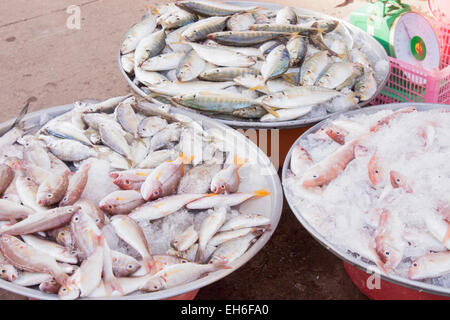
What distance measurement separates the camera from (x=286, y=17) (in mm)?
3174

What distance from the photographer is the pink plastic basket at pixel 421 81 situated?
2.71 m

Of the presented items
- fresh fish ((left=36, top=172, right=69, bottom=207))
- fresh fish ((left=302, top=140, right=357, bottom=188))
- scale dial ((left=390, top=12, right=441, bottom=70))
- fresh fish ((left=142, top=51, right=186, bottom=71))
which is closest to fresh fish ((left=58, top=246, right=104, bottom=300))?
fresh fish ((left=36, top=172, right=69, bottom=207))

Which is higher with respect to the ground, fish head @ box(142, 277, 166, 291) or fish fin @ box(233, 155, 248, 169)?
fish fin @ box(233, 155, 248, 169)

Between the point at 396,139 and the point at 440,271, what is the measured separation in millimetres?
706

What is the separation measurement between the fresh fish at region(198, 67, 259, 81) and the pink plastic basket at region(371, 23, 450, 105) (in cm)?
98

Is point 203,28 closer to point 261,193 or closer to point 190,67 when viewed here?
point 190,67

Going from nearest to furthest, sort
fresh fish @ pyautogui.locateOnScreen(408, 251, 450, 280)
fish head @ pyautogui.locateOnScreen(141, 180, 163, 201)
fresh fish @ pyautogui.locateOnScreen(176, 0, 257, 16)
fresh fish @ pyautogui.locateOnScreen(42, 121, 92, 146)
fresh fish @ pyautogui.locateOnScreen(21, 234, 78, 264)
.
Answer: fresh fish @ pyautogui.locateOnScreen(408, 251, 450, 280) < fresh fish @ pyautogui.locateOnScreen(21, 234, 78, 264) < fish head @ pyautogui.locateOnScreen(141, 180, 163, 201) < fresh fish @ pyautogui.locateOnScreen(42, 121, 92, 146) < fresh fish @ pyautogui.locateOnScreen(176, 0, 257, 16)

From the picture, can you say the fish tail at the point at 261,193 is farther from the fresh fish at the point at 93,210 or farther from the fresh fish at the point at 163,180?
the fresh fish at the point at 93,210

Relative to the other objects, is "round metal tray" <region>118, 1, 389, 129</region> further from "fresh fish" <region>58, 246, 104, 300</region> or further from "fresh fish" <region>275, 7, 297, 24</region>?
"fresh fish" <region>58, 246, 104, 300</region>

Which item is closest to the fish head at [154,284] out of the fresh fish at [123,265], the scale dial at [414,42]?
the fresh fish at [123,265]

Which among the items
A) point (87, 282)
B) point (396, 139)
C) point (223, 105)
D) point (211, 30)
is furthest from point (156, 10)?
point (87, 282)

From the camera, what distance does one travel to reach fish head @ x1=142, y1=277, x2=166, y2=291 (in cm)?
169

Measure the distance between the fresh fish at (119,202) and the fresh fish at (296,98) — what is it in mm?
1017
